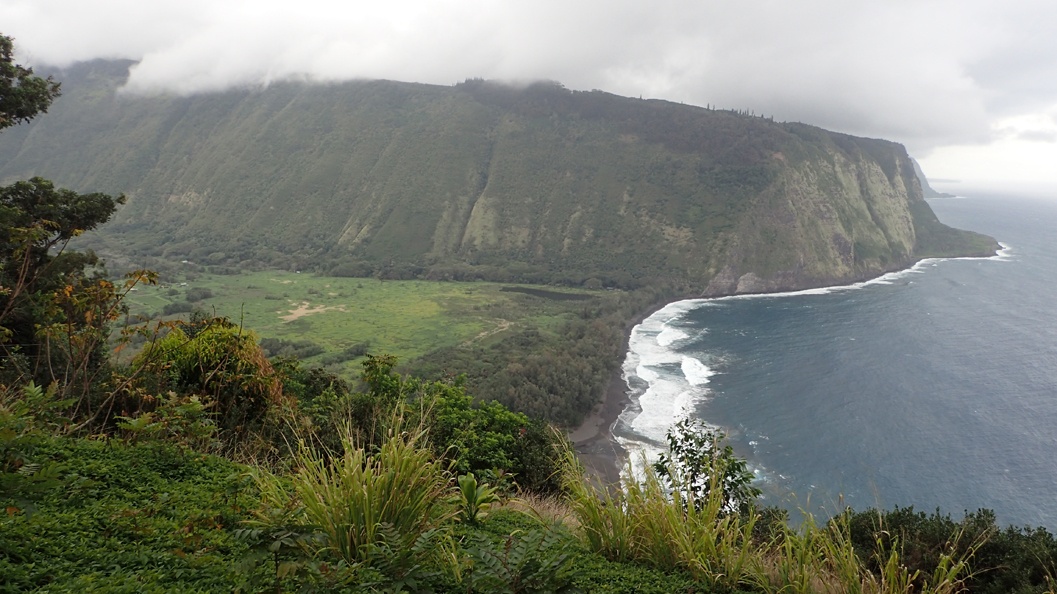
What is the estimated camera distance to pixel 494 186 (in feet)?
472

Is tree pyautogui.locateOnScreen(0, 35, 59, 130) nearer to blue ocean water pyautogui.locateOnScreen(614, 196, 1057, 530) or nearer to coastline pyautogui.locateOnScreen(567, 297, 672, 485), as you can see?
blue ocean water pyautogui.locateOnScreen(614, 196, 1057, 530)

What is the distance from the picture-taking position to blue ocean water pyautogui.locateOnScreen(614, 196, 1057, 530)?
37188 millimetres

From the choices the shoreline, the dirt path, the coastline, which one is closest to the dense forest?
the shoreline

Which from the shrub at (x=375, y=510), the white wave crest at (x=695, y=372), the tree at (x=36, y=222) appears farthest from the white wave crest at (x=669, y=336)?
the shrub at (x=375, y=510)

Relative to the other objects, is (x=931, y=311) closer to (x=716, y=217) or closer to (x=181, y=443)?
(x=716, y=217)

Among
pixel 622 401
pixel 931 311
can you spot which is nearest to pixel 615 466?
pixel 622 401

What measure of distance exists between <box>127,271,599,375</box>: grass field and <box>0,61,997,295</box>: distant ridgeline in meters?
11.4

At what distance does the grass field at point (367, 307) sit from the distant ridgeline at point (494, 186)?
1136 cm

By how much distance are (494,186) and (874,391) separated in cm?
10719

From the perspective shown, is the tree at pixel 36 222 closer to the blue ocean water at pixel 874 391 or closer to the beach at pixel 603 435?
the blue ocean water at pixel 874 391

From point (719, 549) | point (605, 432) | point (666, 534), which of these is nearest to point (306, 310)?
point (605, 432)

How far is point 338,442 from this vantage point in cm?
723

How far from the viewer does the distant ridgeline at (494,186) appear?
4550 inches

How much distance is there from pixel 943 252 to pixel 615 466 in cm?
13637
